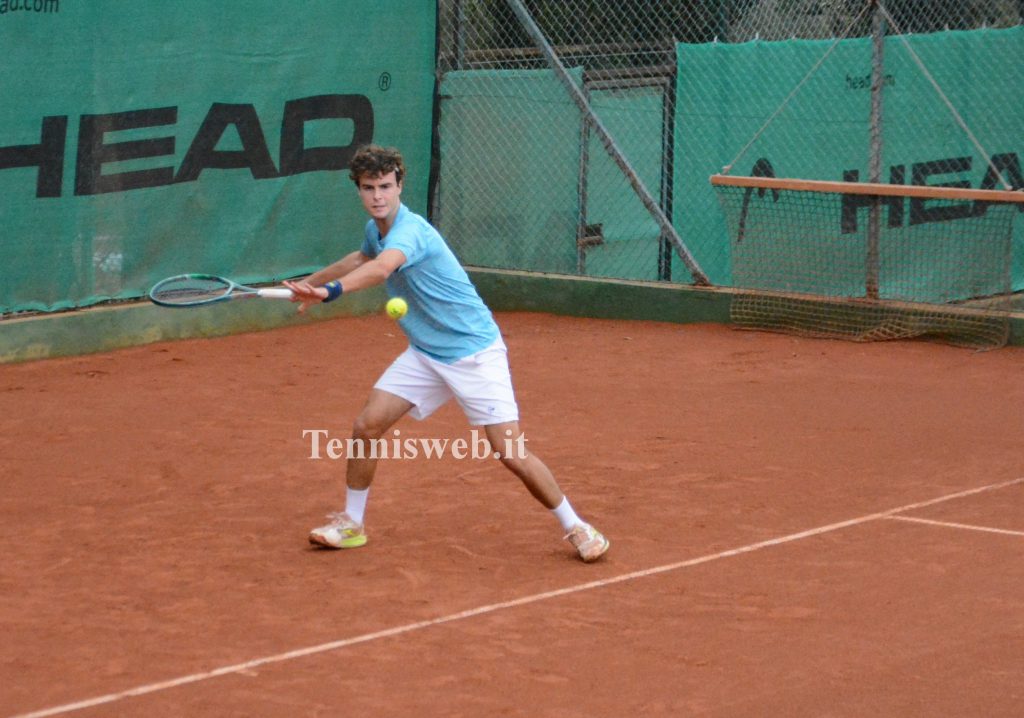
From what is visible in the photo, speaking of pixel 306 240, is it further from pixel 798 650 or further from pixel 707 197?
pixel 798 650

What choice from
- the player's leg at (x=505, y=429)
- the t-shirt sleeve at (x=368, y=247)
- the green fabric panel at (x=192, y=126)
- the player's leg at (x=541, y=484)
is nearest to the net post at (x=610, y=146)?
the green fabric panel at (x=192, y=126)

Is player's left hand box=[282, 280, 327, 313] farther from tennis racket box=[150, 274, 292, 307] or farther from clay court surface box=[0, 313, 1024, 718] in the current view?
clay court surface box=[0, 313, 1024, 718]

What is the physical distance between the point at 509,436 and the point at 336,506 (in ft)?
4.24

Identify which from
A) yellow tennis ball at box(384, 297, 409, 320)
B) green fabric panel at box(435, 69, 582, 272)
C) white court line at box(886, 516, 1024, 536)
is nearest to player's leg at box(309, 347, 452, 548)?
yellow tennis ball at box(384, 297, 409, 320)

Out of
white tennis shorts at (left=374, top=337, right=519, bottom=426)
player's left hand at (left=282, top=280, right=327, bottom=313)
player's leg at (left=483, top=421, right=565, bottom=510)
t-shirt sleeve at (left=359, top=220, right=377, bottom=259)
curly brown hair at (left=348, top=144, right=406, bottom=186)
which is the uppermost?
curly brown hair at (left=348, top=144, right=406, bottom=186)

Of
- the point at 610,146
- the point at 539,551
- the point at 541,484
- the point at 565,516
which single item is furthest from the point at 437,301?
A: the point at 610,146

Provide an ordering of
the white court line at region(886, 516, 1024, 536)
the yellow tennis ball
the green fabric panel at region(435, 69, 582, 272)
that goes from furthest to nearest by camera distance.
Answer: the green fabric panel at region(435, 69, 582, 272) → the white court line at region(886, 516, 1024, 536) → the yellow tennis ball

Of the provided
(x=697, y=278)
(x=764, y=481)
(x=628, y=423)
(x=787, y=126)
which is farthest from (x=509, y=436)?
(x=787, y=126)

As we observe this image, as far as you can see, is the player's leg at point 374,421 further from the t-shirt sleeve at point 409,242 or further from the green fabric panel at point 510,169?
the green fabric panel at point 510,169

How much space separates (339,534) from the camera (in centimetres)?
616

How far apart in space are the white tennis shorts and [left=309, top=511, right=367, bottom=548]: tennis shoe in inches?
20.7

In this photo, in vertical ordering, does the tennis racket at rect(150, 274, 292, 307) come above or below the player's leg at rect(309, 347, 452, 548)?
above

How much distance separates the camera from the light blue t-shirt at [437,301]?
19.6 ft

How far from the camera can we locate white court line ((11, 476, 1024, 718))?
180 inches
